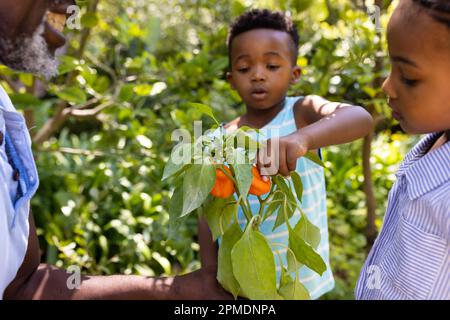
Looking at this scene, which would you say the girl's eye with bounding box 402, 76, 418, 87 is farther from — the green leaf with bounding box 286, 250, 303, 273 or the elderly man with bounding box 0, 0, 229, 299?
the elderly man with bounding box 0, 0, 229, 299

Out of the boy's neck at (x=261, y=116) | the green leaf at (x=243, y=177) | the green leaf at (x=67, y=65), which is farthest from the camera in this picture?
the green leaf at (x=67, y=65)

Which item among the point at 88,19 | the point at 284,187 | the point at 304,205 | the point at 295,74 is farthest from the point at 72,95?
the point at 284,187

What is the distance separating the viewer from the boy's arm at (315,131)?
104 cm

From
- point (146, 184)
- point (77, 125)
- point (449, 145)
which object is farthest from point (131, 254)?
point (77, 125)

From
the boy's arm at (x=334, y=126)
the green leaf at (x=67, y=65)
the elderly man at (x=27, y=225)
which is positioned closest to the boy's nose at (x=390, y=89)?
the boy's arm at (x=334, y=126)

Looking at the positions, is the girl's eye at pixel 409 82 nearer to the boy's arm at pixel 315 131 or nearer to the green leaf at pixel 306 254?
the boy's arm at pixel 315 131

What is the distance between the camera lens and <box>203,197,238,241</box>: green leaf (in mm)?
1074

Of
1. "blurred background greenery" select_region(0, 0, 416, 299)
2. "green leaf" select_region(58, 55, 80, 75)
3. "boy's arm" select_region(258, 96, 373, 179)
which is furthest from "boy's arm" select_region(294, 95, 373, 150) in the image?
"green leaf" select_region(58, 55, 80, 75)

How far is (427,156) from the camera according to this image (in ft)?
3.08

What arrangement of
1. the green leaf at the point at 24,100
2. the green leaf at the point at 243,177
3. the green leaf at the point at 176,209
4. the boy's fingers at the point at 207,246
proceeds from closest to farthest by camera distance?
1. the green leaf at the point at 243,177
2. the green leaf at the point at 176,209
3. the boy's fingers at the point at 207,246
4. the green leaf at the point at 24,100

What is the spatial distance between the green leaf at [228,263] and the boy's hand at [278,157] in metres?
0.13

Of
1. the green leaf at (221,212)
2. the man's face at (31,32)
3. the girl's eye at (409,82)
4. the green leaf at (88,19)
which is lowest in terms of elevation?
the green leaf at (221,212)
